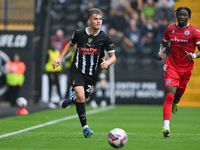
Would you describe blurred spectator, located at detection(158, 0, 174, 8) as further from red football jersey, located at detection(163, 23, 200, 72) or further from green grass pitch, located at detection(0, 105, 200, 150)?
red football jersey, located at detection(163, 23, 200, 72)

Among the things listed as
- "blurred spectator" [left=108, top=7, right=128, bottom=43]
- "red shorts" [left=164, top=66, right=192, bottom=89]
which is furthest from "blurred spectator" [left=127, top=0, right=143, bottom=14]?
"red shorts" [left=164, top=66, right=192, bottom=89]

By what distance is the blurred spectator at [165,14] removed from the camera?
21250mm

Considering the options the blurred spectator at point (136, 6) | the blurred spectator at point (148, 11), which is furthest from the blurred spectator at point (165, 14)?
the blurred spectator at point (136, 6)

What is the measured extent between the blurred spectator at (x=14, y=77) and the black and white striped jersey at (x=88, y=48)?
10.7 m

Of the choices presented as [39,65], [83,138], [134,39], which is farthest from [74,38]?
[134,39]

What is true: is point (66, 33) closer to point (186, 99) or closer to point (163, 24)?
point (163, 24)

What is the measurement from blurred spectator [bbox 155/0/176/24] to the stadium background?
5.45 ft

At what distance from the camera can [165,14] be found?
21.5m

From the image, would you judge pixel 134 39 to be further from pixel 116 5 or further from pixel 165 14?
pixel 116 5

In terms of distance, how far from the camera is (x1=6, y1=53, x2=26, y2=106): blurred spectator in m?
19.0

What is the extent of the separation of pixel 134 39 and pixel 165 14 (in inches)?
69.4

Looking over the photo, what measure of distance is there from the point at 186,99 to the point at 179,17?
1206 cm

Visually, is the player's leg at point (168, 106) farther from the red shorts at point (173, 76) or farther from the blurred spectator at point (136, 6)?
the blurred spectator at point (136, 6)

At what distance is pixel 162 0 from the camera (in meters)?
21.8
